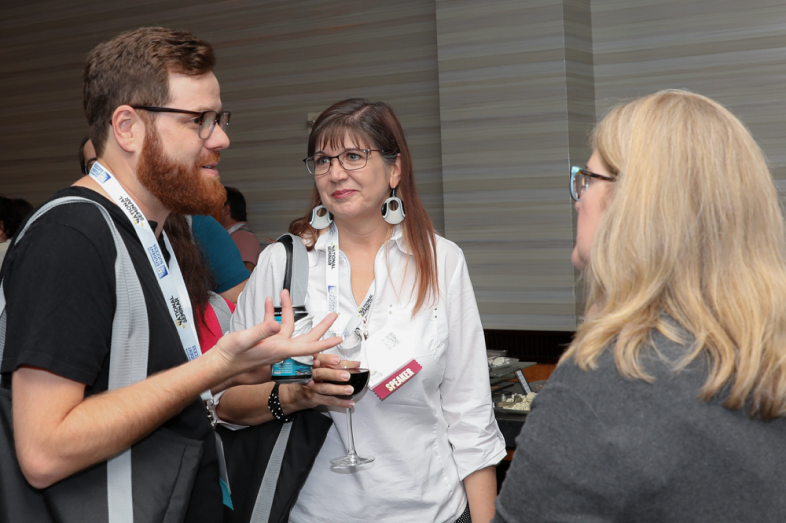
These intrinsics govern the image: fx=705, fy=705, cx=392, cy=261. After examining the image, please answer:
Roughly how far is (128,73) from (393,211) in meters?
0.82

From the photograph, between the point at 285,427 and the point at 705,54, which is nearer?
the point at 285,427

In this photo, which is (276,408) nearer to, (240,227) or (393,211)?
(393,211)

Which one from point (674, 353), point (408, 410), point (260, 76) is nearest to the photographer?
point (674, 353)

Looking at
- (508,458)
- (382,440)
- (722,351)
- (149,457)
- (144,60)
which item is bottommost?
(508,458)

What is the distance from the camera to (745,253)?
100 centimetres

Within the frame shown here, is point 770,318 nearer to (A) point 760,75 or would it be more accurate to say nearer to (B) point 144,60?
(B) point 144,60

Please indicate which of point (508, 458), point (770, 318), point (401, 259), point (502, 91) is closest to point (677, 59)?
point (502, 91)

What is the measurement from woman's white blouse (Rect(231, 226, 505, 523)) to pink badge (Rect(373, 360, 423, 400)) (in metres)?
0.04

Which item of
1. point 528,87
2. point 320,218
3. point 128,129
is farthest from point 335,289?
point 528,87

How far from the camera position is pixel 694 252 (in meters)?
Answer: 0.99

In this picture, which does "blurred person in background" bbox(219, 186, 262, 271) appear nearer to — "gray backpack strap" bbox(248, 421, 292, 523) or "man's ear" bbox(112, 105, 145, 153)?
"gray backpack strap" bbox(248, 421, 292, 523)

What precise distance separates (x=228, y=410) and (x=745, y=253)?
1303 millimetres

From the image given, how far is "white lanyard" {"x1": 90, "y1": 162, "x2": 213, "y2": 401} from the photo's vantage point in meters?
1.44

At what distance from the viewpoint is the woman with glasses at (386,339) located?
178 centimetres
